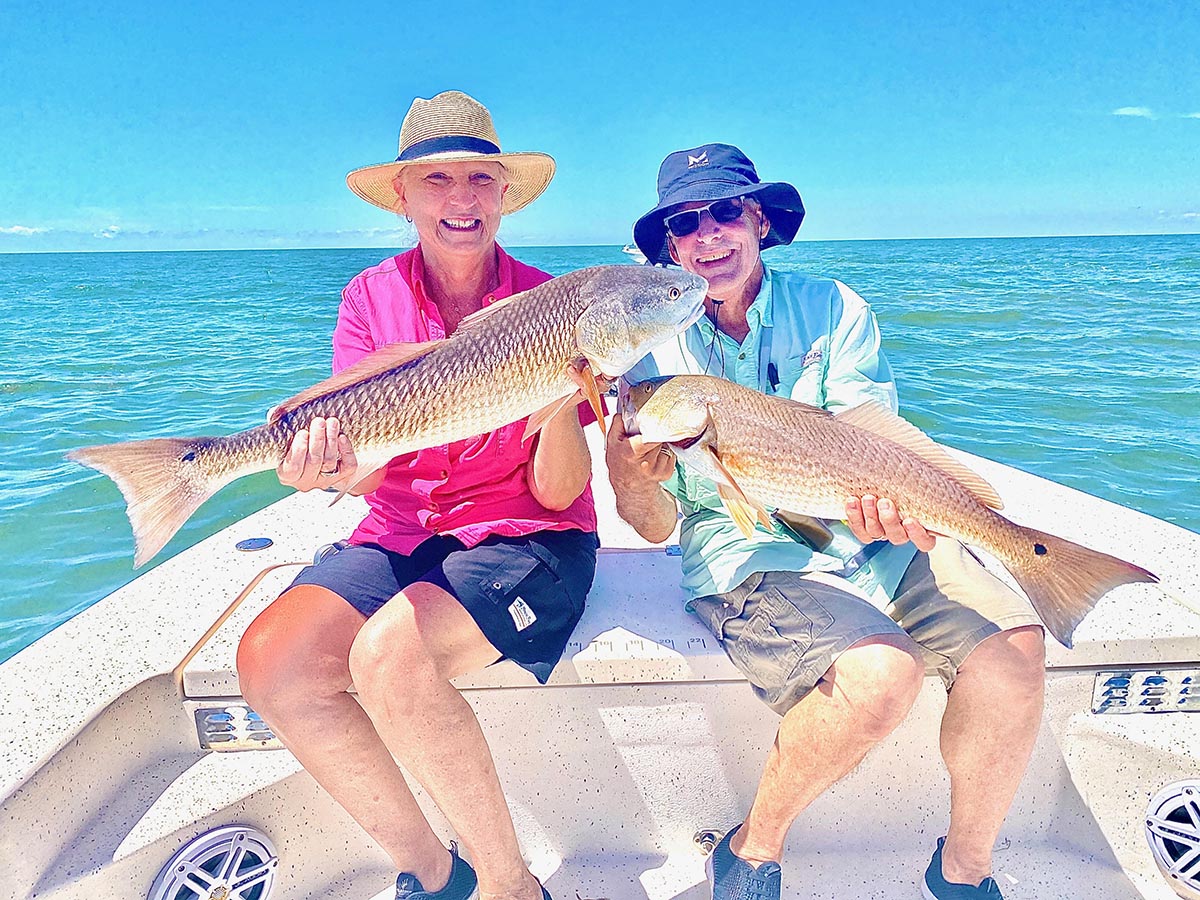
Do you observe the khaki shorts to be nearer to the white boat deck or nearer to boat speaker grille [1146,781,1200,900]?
the white boat deck

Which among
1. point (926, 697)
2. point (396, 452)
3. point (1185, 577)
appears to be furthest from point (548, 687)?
point (1185, 577)

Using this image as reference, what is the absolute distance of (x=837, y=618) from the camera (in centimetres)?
237

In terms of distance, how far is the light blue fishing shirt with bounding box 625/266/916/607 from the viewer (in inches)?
106

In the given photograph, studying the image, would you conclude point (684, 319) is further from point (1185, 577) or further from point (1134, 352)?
point (1134, 352)

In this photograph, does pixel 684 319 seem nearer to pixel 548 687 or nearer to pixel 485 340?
pixel 485 340

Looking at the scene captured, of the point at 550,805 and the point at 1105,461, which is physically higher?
→ the point at 550,805

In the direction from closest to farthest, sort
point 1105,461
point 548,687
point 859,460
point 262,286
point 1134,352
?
point 859,460, point 548,687, point 1105,461, point 1134,352, point 262,286

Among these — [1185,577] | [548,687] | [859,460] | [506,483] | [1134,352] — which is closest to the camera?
[859,460]

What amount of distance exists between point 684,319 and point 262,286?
4691 centimetres

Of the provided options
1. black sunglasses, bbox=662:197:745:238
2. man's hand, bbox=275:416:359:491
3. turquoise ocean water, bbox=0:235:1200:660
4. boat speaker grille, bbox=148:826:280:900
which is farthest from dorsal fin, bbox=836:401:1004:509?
turquoise ocean water, bbox=0:235:1200:660

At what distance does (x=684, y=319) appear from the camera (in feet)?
8.70

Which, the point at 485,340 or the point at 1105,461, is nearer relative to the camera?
the point at 485,340

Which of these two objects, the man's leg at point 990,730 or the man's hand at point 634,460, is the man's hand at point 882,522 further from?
the man's hand at point 634,460

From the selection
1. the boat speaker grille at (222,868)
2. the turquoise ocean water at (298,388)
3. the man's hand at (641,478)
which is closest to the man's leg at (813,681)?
the man's hand at (641,478)
